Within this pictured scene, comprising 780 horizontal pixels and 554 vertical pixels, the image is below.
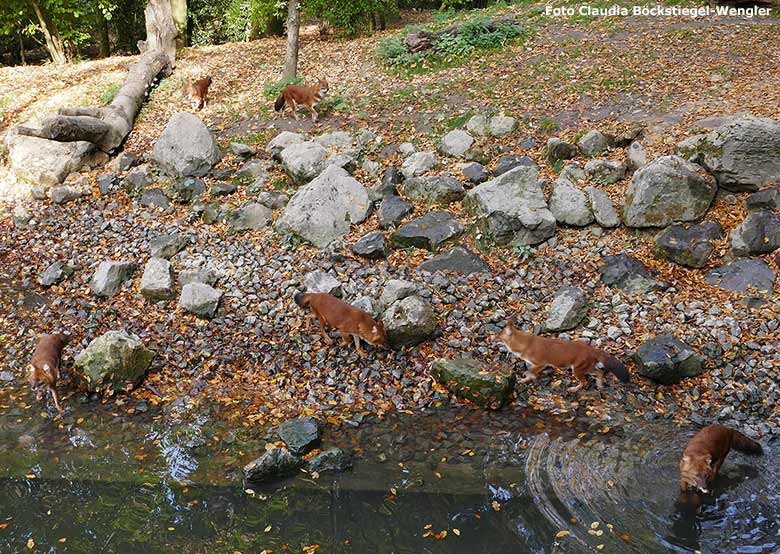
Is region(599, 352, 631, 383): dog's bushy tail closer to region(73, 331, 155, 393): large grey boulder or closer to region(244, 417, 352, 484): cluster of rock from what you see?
region(244, 417, 352, 484): cluster of rock

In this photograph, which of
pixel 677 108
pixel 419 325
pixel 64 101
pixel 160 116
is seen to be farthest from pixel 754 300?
pixel 64 101

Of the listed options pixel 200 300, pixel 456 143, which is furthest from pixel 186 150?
pixel 456 143

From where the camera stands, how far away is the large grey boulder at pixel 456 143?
38.4 feet

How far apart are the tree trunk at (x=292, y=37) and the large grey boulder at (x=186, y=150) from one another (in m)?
4.00

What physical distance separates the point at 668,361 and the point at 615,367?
705mm

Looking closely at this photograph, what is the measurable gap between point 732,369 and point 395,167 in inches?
276

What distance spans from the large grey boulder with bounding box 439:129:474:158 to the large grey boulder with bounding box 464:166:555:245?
6.44 feet

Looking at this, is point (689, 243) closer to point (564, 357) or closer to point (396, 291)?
point (564, 357)

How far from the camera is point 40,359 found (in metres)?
7.27

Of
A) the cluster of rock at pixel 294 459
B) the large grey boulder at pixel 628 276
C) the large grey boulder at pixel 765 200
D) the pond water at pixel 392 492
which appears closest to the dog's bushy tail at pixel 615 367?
the pond water at pixel 392 492

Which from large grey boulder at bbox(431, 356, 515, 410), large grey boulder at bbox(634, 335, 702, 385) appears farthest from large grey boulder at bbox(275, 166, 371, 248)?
large grey boulder at bbox(634, 335, 702, 385)

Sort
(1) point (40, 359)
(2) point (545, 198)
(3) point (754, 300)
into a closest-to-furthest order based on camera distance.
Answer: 1. (1) point (40, 359)
2. (3) point (754, 300)
3. (2) point (545, 198)

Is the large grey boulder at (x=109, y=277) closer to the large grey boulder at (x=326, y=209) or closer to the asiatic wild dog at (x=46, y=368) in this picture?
the asiatic wild dog at (x=46, y=368)

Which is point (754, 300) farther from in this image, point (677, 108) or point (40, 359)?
point (40, 359)
